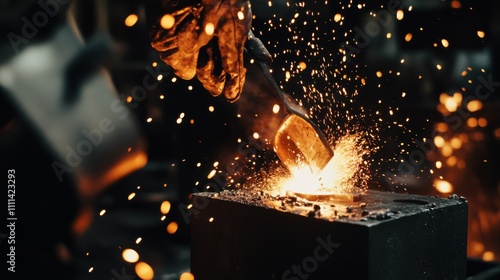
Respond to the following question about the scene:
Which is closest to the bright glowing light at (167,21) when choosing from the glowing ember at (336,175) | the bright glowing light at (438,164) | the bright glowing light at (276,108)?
the bright glowing light at (276,108)

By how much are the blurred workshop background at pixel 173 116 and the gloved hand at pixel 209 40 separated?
0.90ft

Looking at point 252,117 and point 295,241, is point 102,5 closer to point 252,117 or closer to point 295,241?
point 252,117

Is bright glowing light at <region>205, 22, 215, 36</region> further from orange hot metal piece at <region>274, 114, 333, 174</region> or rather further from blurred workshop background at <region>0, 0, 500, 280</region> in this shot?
orange hot metal piece at <region>274, 114, 333, 174</region>

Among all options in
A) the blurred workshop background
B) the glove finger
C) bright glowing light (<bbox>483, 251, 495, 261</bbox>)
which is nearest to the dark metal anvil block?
the blurred workshop background

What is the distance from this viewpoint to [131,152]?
427cm

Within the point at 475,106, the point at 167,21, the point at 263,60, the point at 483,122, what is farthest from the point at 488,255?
the point at 167,21

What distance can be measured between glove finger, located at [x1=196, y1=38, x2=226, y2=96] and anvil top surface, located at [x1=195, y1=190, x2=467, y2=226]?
0.56 metres

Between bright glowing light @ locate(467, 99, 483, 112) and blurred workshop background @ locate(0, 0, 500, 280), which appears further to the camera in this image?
bright glowing light @ locate(467, 99, 483, 112)

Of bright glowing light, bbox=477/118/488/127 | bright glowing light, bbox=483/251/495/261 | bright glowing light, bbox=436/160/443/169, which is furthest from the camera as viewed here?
bright glowing light, bbox=477/118/488/127

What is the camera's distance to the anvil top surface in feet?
5.88

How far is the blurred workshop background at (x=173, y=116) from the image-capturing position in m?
3.14

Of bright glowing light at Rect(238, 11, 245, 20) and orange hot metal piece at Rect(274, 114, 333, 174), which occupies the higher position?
bright glowing light at Rect(238, 11, 245, 20)

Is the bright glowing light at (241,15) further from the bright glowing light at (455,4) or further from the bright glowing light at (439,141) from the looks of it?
the bright glowing light at (439,141)

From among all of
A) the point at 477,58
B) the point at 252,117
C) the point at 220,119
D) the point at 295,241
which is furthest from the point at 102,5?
the point at 477,58
